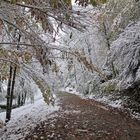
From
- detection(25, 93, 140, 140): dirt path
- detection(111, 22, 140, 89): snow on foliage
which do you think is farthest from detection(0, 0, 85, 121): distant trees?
detection(111, 22, 140, 89): snow on foliage

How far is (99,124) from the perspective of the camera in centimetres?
1323

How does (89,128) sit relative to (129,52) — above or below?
below

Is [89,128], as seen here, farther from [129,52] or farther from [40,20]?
[40,20]

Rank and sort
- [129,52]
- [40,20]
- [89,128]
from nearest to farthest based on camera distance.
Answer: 1. [40,20]
2. [89,128]
3. [129,52]

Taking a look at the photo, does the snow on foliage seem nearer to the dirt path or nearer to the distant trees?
the dirt path

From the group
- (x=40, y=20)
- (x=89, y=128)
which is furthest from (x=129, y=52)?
(x=40, y=20)

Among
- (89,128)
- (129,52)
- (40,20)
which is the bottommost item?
(89,128)

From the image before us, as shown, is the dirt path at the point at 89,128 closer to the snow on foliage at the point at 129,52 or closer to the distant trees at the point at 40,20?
the snow on foliage at the point at 129,52

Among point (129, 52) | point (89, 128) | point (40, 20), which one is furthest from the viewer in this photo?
point (129, 52)

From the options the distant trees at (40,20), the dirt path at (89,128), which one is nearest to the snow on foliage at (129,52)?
the dirt path at (89,128)

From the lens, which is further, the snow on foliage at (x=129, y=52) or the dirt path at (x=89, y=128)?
the snow on foliage at (x=129, y=52)

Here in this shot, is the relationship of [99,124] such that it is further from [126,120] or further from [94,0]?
[94,0]

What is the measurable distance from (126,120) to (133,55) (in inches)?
166

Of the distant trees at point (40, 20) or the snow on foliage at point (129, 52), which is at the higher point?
the snow on foliage at point (129, 52)
